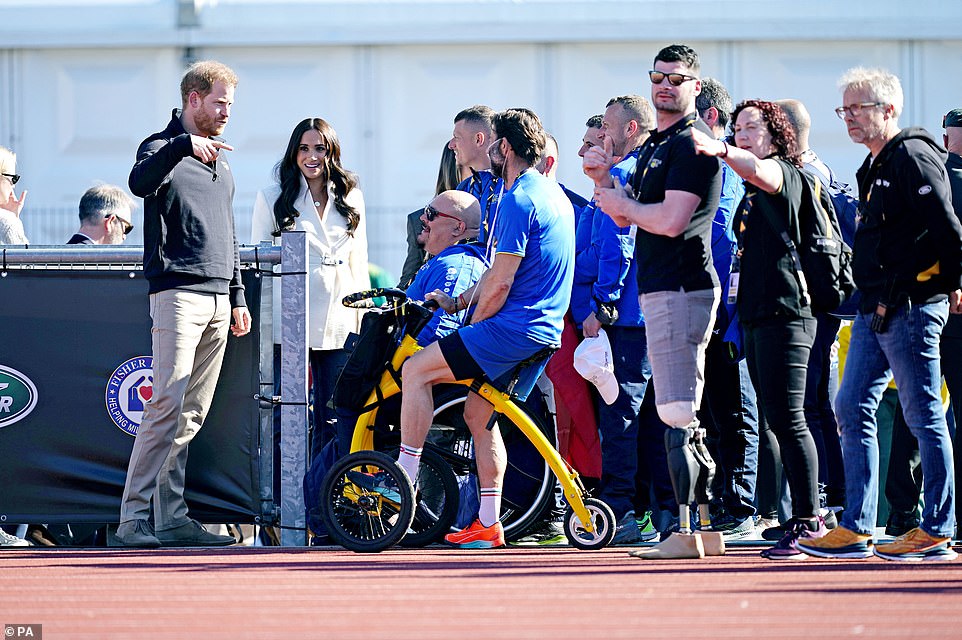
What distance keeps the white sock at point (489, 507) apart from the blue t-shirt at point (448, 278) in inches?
31.5

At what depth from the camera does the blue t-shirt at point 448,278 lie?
24.5ft

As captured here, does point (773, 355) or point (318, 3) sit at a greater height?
point (318, 3)

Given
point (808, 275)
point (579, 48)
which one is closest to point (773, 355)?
point (808, 275)

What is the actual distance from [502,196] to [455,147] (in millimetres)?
1416

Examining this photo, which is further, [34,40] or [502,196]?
[34,40]

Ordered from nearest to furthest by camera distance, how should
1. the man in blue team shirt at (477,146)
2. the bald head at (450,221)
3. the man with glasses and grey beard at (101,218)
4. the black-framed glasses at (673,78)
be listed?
the black-framed glasses at (673,78)
the bald head at (450,221)
the man in blue team shirt at (477,146)
the man with glasses and grey beard at (101,218)

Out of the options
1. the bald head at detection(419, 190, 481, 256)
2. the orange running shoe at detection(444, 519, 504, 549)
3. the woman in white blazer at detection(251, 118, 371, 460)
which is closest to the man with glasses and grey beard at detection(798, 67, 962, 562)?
the orange running shoe at detection(444, 519, 504, 549)

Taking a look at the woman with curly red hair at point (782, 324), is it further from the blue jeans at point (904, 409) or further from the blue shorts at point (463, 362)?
the blue shorts at point (463, 362)

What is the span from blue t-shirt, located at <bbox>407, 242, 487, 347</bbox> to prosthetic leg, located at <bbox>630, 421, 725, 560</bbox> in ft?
4.77

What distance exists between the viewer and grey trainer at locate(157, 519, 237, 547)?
7.60 m

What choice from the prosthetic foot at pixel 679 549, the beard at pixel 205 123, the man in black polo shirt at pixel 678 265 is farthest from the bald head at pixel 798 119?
the beard at pixel 205 123

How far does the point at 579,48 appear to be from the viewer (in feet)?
43.2

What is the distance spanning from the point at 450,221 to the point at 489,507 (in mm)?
1405

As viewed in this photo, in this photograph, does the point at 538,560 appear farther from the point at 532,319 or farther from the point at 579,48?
the point at 579,48
